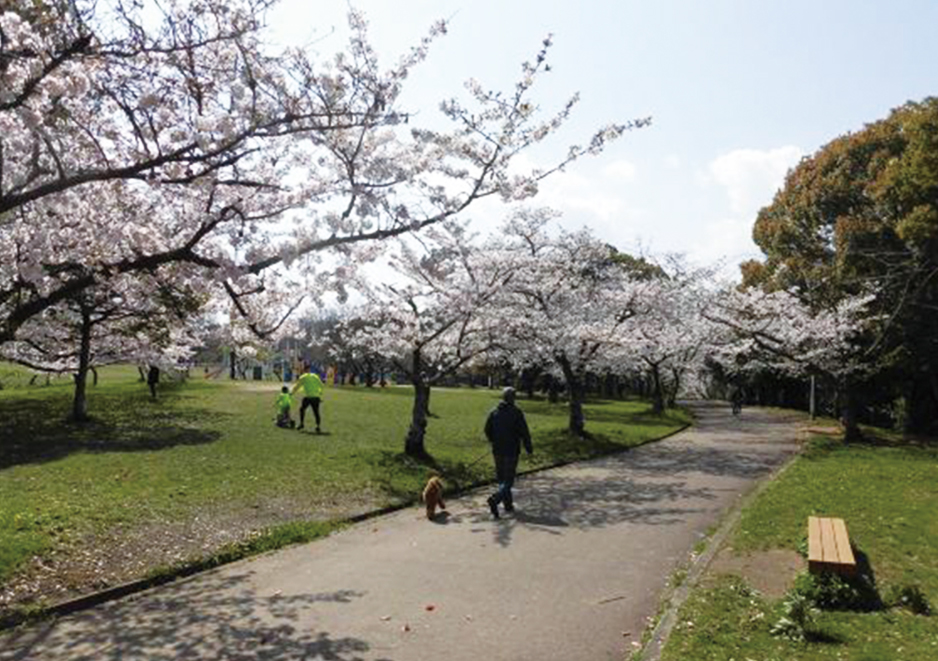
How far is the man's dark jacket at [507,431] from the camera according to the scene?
11586mm

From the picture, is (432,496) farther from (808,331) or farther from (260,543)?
(808,331)

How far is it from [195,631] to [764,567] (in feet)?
18.2

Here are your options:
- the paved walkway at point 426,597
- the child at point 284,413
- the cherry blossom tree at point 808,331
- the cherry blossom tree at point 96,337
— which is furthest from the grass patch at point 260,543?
the cherry blossom tree at point 808,331

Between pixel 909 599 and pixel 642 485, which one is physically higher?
pixel 909 599

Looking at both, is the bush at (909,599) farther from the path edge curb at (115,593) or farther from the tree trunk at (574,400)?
the tree trunk at (574,400)

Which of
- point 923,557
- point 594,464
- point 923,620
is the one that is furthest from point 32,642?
point 594,464

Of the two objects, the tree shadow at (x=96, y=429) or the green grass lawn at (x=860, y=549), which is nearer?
the green grass lawn at (x=860, y=549)

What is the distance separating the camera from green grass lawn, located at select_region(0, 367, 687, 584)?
10398 mm

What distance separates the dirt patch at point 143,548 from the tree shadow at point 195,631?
587 millimetres

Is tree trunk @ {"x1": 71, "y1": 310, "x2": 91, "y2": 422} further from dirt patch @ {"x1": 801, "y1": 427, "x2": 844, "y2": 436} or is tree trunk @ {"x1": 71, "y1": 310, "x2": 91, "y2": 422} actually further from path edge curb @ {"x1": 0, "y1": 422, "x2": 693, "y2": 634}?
dirt patch @ {"x1": 801, "y1": 427, "x2": 844, "y2": 436}

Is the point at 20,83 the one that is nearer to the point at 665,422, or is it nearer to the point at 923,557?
the point at 923,557

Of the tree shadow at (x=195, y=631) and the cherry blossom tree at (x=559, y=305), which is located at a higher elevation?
the cherry blossom tree at (x=559, y=305)

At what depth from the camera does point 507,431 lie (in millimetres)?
11641

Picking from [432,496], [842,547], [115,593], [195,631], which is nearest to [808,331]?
[432,496]
